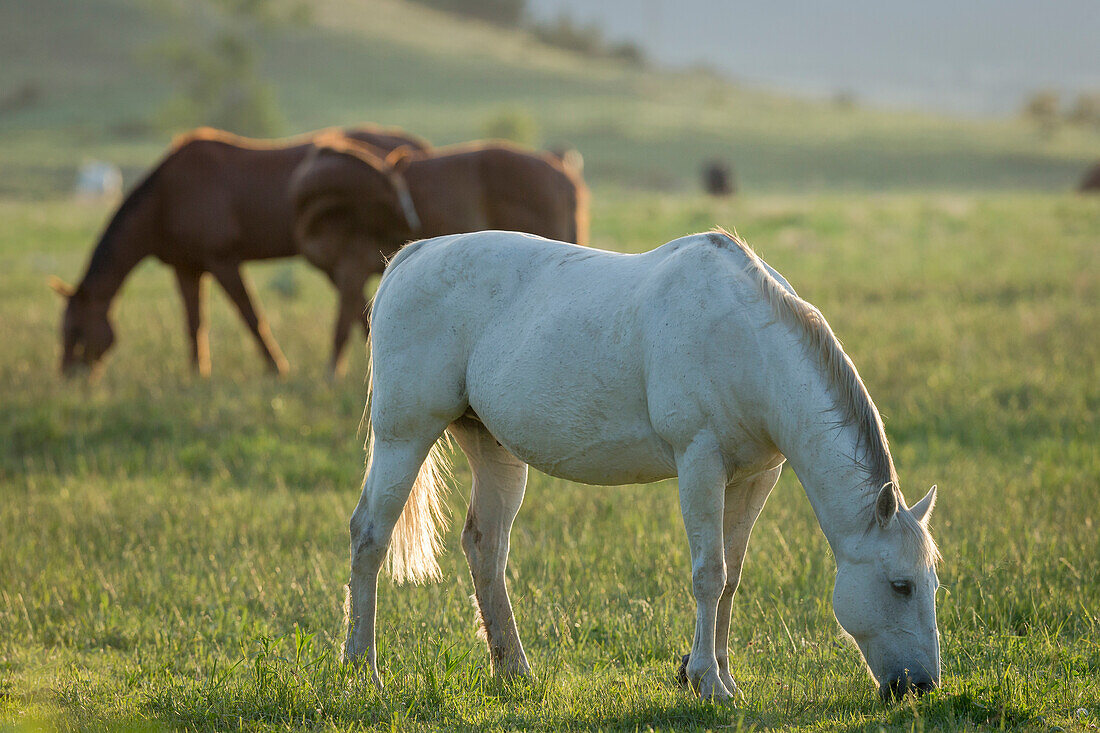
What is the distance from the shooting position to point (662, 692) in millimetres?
3775

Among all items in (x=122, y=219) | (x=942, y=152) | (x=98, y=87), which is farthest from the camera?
(x=98, y=87)

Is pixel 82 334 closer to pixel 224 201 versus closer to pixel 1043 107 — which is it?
pixel 224 201

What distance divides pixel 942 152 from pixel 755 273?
5108 centimetres

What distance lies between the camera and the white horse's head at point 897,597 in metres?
3.38

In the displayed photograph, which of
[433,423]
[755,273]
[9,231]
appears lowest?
[9,231]

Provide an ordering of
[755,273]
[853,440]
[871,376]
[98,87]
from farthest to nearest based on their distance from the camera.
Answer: [98,87] → [871,376] → [755,273] → [853,440]

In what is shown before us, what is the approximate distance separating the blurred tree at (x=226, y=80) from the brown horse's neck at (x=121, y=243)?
3746cm

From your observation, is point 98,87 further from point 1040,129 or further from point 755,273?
point 755,273

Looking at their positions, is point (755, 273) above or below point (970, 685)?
above

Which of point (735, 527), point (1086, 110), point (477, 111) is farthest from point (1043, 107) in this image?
point (735, 527)

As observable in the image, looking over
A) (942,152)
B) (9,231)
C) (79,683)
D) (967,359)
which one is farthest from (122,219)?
(942,152)

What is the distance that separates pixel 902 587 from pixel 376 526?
6.68ft

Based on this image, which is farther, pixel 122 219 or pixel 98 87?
pixel 98 87

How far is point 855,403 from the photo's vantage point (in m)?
3.45
